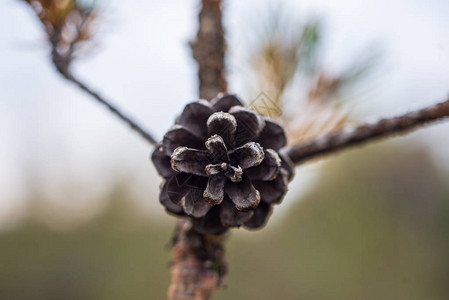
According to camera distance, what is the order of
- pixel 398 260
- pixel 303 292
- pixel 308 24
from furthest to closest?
pixel 303 292 → pixel 398 260 → pixel 308 24

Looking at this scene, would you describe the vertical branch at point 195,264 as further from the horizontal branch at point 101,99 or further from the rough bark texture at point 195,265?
the horizontal branch at point 101,99

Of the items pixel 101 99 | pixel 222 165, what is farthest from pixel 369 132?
pixel 101 99

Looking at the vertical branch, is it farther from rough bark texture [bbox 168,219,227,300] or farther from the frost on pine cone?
the frost on pine cone

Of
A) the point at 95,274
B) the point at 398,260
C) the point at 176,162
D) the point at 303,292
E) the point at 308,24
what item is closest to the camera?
the point at 176,162

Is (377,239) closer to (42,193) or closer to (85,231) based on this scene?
(85,231)

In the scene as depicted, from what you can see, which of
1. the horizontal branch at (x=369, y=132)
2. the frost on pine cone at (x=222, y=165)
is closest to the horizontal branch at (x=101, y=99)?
the frost on pine cone at (x=222, y=165)

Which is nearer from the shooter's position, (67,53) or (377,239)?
(67,53)

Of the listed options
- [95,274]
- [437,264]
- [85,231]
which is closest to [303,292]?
[437,264]
